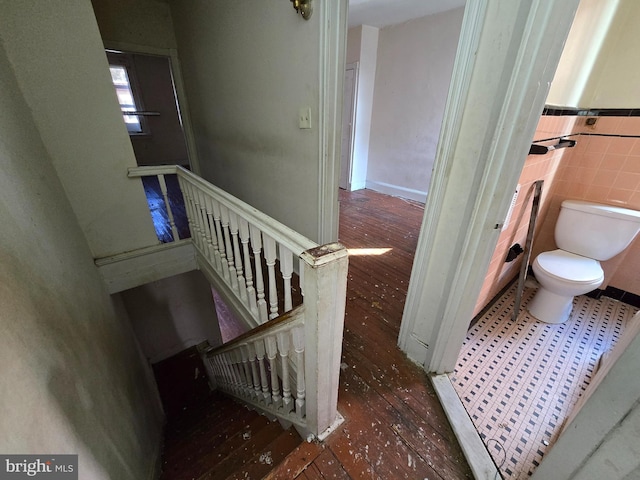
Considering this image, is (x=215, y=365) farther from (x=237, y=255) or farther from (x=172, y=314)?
(x=172, y=314)

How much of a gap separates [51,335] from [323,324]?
3.40ft

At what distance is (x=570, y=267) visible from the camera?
174 cm

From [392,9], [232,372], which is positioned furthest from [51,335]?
[392,9]

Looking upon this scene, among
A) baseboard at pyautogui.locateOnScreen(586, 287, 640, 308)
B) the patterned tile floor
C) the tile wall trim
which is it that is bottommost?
the patterned tile floor

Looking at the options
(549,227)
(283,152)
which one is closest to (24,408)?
(283,152)

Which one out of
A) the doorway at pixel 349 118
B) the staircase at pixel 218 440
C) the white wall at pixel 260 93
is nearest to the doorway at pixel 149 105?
the white wall at pixel 260 93

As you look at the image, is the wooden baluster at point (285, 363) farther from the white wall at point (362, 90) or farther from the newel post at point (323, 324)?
the white wall at point (362, 90)

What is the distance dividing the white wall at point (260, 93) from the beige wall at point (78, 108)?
0.81m

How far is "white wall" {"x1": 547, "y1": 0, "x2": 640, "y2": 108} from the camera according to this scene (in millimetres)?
1284

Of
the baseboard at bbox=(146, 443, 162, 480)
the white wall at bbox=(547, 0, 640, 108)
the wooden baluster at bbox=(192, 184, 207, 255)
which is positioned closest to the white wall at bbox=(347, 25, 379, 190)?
the white wall at bbox=(547, 0, 640, 108)

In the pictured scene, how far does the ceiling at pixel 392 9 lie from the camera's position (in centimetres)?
264

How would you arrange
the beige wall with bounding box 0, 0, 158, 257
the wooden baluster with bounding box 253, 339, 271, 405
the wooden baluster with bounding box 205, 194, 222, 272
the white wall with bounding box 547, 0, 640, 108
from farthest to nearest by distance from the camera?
1. the wooden baluster with bounding box 205, 194, 222, 272
2. the beige wall with bounding box 0, 0, 158, 257
3. the white wall with bounding box 547, 0, 640, 108
4. the wooden baluster with bounding box 253, 339, 271, 405

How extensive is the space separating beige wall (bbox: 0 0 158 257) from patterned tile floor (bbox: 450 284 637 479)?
8.54 feet

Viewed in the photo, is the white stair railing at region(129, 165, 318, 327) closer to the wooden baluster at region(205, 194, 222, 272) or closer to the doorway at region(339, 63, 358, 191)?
the wooden baluster at region(205, 194, 222, 272)
